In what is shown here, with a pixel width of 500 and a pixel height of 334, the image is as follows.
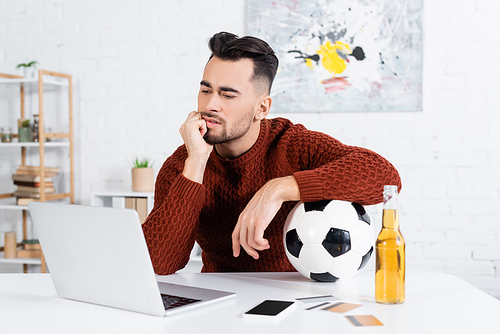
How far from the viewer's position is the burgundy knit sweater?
4.47 feet

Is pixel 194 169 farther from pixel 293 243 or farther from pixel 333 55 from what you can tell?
pixel 333 55

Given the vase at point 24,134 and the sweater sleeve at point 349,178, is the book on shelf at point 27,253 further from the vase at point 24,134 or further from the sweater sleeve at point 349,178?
the sweater sleeve at point 349,178

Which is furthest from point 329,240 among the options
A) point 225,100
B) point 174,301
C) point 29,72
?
point 29,72

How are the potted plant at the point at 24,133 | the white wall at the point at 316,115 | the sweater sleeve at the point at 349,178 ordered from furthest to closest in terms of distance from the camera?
the potted plant at the point at 24,133 → the white wall at the point at 316,115 → the sweater sleeve at the point at 349,178

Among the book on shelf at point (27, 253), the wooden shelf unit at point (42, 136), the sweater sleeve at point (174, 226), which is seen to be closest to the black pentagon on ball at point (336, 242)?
the sweater sleeve at point (174, 226)

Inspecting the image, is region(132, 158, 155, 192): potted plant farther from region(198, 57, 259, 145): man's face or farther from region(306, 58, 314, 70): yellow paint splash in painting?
region(198, 57, 259, 145): man's face

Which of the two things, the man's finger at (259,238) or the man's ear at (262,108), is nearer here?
the man's finger at (259,238)

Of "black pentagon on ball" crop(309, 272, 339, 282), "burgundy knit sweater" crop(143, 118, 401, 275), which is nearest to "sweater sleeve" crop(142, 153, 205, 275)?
"burgundy knit sweater" crop(143, 118, 401, 275)

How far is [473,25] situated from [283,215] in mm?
1924

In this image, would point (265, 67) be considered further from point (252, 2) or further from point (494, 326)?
point (252, 2)

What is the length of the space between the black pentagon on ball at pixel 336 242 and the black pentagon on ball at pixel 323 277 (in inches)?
2.4

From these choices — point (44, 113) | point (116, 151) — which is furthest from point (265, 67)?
point (44, 113)

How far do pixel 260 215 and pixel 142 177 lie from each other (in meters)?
1.85

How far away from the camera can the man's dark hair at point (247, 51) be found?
1571mm
